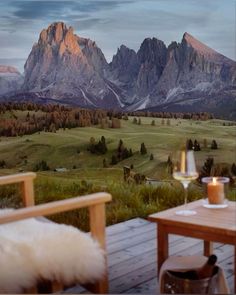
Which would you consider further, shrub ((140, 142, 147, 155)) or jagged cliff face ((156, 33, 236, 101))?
jagged cliff face ((156, 33, 236, 101))

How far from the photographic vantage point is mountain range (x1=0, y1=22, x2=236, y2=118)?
5027 millimetres

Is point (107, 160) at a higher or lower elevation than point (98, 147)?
lower

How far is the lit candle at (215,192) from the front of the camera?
2543 millimetres

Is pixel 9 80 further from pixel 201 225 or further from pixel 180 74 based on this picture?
pixel 201 225

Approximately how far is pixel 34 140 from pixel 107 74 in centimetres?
97

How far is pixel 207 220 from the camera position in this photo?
2.37m

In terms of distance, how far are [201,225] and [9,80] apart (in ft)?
10.4

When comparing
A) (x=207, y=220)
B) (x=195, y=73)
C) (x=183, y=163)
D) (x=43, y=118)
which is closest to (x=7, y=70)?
(x=43, y=118)

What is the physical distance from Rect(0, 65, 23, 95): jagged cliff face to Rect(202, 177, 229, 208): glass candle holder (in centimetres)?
288

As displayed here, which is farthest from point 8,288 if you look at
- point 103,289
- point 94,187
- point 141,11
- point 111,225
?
point 141,11

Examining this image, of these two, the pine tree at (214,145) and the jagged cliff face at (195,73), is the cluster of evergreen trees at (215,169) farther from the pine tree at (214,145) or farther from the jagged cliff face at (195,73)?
the jagged cliff face at (195,73)

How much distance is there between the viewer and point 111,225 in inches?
162

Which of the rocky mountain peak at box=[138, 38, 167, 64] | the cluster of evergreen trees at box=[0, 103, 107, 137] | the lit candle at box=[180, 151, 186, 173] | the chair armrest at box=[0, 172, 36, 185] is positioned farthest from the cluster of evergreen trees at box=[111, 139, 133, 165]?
the lit candle at box=[180, 151, 186, 173]

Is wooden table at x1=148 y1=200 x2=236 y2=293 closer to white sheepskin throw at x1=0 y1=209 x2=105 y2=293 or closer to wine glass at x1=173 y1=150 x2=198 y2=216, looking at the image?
wine glass at x1=173 y1=150 x2=198 y2=216
